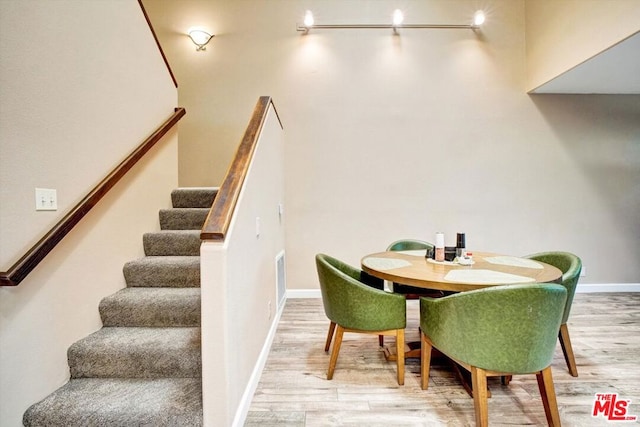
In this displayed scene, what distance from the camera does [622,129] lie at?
3590 mm

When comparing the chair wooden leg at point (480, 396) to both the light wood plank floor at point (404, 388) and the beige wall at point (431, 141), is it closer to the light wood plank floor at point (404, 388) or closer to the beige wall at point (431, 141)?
the light wood plank floor at point (404, 388)


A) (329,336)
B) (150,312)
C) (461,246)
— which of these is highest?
(461,246)

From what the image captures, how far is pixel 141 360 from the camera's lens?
5.24 ft

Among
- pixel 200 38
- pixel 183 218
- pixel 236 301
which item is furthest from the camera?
pixel 200 38

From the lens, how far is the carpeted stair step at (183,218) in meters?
2.57

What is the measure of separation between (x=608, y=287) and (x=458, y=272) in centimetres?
332

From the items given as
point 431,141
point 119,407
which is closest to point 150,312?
point 119,407

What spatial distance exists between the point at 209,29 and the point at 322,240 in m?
3.00

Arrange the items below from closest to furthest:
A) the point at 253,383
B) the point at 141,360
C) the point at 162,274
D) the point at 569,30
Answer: the point at 141,360 → the point at 253,383 → the point at 162,274 → the point at 569,30

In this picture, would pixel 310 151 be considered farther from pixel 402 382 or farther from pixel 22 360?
pixel 22 360

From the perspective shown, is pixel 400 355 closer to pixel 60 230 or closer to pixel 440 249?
pixel 440 249

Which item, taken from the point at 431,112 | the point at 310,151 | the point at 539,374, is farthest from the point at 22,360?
the point at 431,112

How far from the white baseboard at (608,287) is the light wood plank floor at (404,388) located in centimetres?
120

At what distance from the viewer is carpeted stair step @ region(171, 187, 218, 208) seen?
9.11 ft
